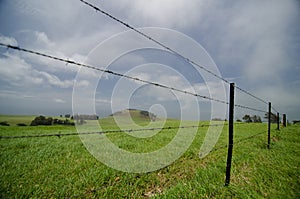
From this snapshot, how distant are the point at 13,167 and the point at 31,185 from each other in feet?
4.40

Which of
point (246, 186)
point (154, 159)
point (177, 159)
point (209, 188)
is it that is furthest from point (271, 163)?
point (154, 159)

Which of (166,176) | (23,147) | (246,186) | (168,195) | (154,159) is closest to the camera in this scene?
(168,195)

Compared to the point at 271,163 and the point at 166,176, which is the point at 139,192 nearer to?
the point at 166,176

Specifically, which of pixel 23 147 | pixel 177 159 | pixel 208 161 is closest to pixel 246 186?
pixel 208 161

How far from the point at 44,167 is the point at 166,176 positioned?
2.91 metres

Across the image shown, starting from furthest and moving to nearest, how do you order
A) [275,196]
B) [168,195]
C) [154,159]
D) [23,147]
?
[23,147], [154,159], [275,196], [168,195]

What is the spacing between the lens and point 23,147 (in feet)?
22.2

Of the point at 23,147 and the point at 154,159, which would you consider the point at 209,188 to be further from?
the point at 23,147

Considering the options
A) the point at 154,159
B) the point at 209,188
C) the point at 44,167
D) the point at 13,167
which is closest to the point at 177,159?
the point at 154,159

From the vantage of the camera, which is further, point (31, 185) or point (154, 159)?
point (154, 159)

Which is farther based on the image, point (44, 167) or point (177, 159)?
point (177, 159)

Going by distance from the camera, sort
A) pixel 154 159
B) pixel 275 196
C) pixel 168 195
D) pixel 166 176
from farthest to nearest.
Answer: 1. pixel 154 159
2. pixel 166 176
3. pixel 275 196
4. pixel 168 195

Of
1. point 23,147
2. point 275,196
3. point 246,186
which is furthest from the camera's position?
point 23,147

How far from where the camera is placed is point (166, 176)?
14.1 feet
